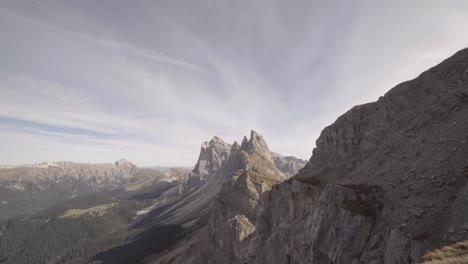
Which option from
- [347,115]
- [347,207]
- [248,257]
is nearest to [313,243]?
[347,207]

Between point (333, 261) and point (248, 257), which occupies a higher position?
point (333, 261)

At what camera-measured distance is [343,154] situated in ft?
145

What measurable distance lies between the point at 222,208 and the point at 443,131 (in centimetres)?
8648

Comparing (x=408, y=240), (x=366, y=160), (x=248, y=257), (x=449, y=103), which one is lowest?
(x=248, y=257)

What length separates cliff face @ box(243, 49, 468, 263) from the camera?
20906mm

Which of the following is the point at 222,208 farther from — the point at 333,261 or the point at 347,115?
the point at 333,261

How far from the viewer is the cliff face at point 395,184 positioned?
20.9 metres

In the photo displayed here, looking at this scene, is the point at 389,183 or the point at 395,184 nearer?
the point at 395,184

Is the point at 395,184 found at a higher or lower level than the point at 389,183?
lower

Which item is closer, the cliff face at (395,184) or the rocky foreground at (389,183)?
the cliff face at (395,184)

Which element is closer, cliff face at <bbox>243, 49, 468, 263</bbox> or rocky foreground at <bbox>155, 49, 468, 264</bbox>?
cliff face at <bbox>243, 49, 468, 263</bbox>

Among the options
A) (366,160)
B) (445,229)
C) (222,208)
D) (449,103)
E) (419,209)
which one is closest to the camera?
(445,229)

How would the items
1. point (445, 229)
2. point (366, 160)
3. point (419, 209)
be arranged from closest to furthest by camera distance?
point (445, 229) < point (419, 209) < point (366, 160)

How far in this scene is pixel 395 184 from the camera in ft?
86.9
